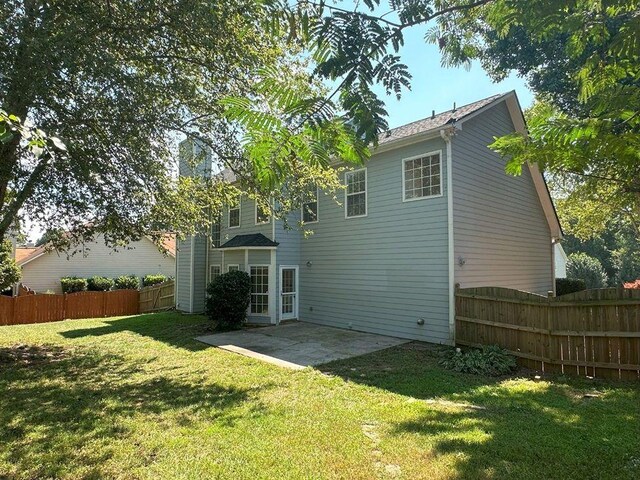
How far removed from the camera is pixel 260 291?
13086 mm

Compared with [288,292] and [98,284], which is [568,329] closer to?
[288,292]

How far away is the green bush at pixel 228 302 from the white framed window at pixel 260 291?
29.2 inches

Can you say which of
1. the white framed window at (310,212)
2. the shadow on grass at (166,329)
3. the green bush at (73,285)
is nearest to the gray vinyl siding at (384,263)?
the white framed window at (310,212)

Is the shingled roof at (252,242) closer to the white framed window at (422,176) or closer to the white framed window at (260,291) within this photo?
the white framed window at (260,291)

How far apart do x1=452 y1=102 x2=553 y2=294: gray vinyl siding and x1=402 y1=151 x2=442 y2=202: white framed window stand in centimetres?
43

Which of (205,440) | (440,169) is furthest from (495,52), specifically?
(205,440)

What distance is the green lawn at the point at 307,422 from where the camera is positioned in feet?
11.4

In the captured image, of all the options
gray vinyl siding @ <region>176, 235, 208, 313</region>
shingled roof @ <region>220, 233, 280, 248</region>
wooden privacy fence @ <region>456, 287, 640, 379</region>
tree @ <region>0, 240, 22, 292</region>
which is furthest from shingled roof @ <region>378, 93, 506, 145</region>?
tree @ <region>0, 240, 22, 292</region>

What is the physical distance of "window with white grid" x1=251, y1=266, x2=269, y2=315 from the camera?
1294cm

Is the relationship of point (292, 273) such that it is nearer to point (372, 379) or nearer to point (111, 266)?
point (372, 379)

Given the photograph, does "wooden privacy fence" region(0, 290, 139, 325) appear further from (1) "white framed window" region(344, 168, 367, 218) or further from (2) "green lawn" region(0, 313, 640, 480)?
(1) "white framed window" region(344, 168, 367, 218)

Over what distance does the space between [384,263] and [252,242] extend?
193 inches

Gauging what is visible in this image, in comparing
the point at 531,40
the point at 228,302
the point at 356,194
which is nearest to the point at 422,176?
the point at 356,194

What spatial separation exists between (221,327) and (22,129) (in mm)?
10599
